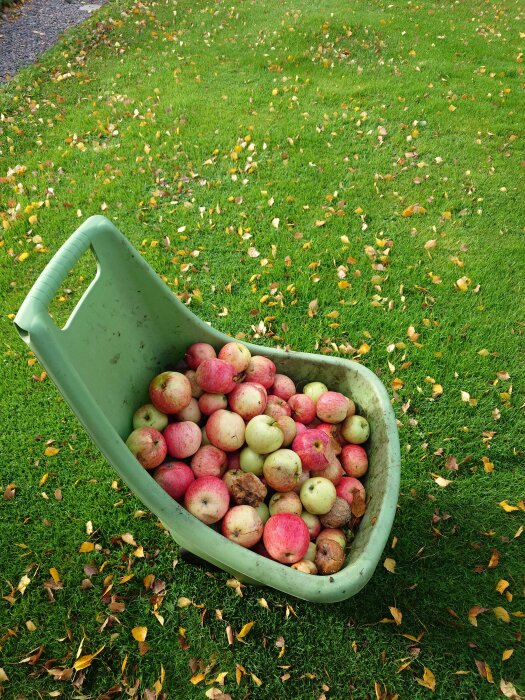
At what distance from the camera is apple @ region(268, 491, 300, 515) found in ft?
6.73

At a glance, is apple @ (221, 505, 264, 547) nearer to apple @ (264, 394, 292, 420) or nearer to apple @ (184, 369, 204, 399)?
apple @ (264, 394, 292, 420)

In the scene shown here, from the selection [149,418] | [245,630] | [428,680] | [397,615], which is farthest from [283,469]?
[428,680]

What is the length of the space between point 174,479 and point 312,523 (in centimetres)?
65

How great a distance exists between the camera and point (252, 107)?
20.6 ft

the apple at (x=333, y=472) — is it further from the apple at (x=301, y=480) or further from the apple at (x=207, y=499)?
the apple at (x=207, y=499)

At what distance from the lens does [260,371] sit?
2338 mm

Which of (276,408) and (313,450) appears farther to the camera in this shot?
(276,408)

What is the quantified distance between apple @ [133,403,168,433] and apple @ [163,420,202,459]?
38 mm

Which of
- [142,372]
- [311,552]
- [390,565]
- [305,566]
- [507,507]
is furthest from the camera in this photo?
[507,507]

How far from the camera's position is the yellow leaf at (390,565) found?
2576 millimetres

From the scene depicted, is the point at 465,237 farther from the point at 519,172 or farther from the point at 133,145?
the point at 133,145

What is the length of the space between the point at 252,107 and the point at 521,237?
382cm

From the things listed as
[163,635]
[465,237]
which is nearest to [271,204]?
[465,237]

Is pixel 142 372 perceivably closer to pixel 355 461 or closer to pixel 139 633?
pixel 355 461
